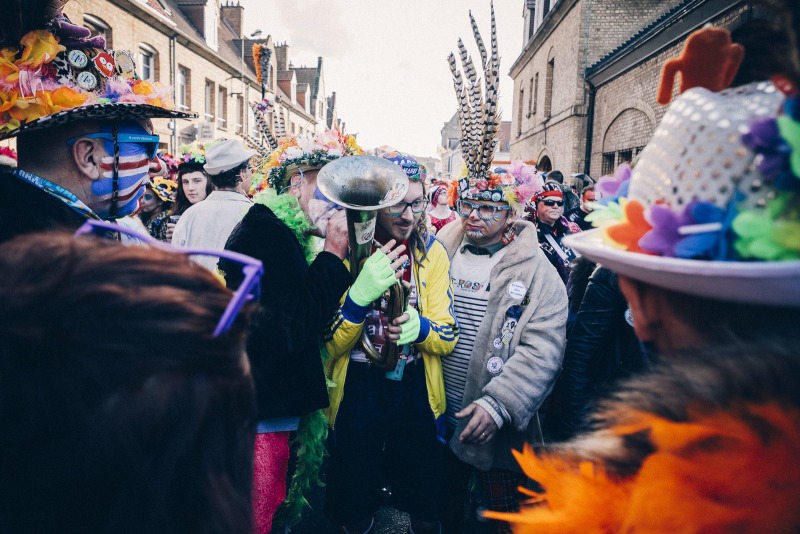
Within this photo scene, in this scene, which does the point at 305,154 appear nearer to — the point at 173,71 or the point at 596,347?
the point at 596,347

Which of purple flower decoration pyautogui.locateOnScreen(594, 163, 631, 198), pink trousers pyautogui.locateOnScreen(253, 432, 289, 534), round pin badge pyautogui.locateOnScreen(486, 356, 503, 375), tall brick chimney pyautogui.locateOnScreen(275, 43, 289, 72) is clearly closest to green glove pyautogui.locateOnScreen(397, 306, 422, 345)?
round pin badge pyautogui.locateOnScreen(486, 356, 503, 375)

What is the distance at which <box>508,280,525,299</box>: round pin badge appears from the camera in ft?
7.97

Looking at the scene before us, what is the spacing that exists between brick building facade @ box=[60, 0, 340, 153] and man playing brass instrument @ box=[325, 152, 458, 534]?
17.2 ft

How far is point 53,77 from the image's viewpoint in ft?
5.70

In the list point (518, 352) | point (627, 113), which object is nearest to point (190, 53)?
point (627, 113)

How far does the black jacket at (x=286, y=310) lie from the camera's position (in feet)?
6.37

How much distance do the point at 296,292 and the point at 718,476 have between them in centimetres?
168

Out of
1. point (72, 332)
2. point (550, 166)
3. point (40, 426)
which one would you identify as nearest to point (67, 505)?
point (40, 426)

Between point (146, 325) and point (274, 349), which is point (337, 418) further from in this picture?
point (146, 325)

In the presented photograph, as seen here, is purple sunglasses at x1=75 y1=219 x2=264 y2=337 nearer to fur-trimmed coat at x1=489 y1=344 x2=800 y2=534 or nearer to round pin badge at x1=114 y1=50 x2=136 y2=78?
fur-trimmed coat at x1=489 y1=344 x2=800 y2=534

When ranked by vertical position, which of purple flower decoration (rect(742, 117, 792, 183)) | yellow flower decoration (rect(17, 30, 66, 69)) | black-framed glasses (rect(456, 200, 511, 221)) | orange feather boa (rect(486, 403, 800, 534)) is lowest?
orange feather boa (rect(486, 403, 800, 534))

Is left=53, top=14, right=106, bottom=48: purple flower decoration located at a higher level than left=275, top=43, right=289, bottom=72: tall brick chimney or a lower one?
lower

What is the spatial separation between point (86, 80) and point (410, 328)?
174cm

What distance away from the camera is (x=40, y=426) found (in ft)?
1.86
